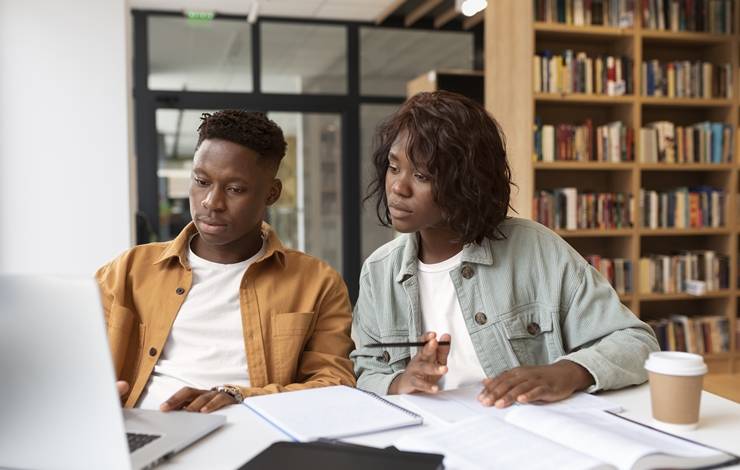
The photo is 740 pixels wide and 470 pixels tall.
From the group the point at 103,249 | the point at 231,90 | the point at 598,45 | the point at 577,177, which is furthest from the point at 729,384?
the point at 231,90

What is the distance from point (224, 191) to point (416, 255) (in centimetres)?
44

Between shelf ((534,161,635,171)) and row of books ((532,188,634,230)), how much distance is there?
14cm

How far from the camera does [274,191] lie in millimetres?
1638

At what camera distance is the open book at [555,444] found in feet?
2.76

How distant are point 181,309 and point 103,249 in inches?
81.5

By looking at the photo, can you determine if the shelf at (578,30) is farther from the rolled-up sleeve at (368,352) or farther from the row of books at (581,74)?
the rolled-up sleeve at (368,352)

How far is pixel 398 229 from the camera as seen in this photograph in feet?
4.70

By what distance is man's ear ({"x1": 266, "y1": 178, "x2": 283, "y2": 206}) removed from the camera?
1.61 metres

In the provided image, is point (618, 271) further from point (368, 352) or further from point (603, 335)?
point (368, 352)

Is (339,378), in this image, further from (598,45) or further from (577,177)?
(598,45)

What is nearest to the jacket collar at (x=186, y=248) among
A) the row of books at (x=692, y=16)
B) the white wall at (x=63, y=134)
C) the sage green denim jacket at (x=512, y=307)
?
the sage green denim jacket at (x=512, y=307)

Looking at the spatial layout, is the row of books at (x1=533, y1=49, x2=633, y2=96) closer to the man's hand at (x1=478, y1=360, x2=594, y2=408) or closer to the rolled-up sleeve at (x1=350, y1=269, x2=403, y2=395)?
the rolled-up sleeve at (x1=350, y1=269, x2=403, y2=395)

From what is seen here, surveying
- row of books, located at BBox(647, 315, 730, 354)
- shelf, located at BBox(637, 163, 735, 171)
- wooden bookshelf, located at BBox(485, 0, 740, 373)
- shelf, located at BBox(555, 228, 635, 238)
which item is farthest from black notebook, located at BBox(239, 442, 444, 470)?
row of books, located at BBox(647, 315, 730, 354)

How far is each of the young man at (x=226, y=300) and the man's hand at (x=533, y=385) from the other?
42 cm
